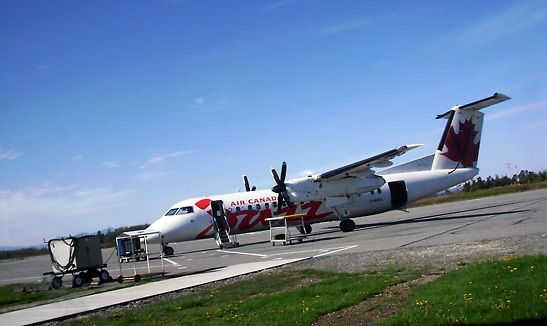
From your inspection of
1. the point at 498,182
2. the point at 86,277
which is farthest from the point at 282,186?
the point at 498,182

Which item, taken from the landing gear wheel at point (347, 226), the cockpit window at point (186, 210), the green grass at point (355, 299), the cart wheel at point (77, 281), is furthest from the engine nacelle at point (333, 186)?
the green grass at point (355, 299)

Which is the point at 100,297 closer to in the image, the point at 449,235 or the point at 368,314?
the point at 368,314

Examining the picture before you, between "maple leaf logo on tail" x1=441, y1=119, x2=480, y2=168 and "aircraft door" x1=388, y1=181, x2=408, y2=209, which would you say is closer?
"maple leaf logo on tail" x1=441, y1=119, x2=480, y2=168

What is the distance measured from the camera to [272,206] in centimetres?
3017

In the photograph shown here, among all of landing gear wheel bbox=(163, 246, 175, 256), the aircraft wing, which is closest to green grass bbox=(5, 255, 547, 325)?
the aircraft wing

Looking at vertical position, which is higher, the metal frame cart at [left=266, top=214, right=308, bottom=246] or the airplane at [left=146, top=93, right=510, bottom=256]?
the airplane at [left=146, top=93, right=510, bottom=256]

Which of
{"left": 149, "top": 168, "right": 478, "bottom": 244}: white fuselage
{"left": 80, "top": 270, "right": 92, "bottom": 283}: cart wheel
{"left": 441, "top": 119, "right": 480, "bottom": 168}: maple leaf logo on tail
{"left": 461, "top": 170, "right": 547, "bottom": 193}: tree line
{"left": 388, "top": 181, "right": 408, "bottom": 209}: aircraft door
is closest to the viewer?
{"left": 80, "top": 270, "right": 92, "bottom": 283}: cart wheel

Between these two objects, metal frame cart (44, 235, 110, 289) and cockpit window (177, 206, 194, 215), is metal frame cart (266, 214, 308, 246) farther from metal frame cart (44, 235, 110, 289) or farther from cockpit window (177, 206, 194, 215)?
metal frame cart (44, 235, 110, 289)

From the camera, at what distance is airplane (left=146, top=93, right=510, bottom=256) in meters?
29.0

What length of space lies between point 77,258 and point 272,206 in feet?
48.9

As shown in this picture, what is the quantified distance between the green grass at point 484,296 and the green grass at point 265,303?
1.58 meters

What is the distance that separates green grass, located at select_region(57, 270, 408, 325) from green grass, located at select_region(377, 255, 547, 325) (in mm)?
1578

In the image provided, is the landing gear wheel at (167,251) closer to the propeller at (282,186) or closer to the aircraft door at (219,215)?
the aircraft door at (219,215)

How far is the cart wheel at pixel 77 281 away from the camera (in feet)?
55.3
